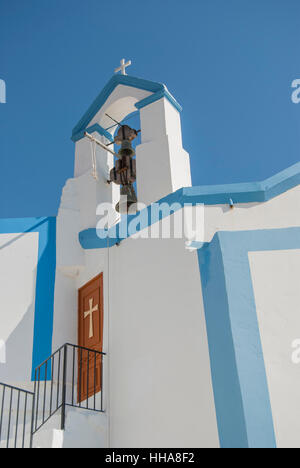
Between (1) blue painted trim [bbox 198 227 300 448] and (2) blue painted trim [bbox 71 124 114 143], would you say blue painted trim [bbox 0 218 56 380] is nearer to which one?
(2) blue painted trim [bbox 71 124 114 143]

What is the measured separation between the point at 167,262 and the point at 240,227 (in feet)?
3.55

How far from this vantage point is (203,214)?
7.34 metres

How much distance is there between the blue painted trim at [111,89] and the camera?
31.0ft

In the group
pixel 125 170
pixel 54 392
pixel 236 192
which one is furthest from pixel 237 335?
pixel 125 170

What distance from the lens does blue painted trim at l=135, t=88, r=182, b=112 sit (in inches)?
365

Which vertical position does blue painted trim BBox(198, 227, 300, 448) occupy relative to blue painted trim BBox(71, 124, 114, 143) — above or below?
below

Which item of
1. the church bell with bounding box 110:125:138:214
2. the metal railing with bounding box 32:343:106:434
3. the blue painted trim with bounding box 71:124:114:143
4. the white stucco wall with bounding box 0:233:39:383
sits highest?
the blue painted trim with bounding box 71:124:114:143

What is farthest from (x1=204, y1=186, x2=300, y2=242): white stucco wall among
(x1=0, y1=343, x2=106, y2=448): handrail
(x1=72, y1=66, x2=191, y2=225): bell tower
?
(x1=0, y1=343, x2=106, y2=448): handrail

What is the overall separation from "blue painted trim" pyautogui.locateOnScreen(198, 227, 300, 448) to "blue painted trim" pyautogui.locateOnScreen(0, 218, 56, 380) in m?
2.94

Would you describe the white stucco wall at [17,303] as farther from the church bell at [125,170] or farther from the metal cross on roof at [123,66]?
the metal cross on roof at [123,66]

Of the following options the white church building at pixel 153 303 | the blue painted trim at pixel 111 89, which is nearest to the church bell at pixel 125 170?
the white church building at pixel 153 303

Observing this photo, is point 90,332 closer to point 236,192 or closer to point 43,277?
point 43,277

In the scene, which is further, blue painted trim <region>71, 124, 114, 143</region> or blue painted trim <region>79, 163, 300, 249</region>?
blue painted trim <region>71, 124, 114, 143</region>

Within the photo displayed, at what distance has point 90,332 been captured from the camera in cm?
829
